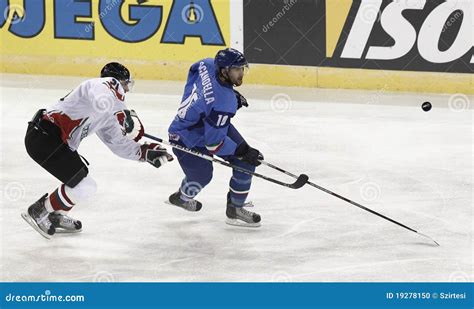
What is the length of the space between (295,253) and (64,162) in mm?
1335

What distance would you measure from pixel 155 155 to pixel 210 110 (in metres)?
0.39

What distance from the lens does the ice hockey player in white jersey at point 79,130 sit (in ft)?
19.6

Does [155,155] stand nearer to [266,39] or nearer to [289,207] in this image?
[289,207]

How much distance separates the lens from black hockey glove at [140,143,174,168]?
6.16 m

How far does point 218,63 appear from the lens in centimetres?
625

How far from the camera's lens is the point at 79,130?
6.08 m

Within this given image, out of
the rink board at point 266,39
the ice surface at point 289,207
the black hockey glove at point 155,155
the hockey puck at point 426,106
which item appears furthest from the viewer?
the rink board at point 266,39

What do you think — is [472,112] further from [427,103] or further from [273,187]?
[273,187]

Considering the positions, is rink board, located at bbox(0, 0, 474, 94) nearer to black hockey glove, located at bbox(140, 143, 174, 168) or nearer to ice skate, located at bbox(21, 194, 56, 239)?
black hockey glove, located at bbox(140, 143, 174, 168)

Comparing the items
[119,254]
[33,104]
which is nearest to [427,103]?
[33,104]

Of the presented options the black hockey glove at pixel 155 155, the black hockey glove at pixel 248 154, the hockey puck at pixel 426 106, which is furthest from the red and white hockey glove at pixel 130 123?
the hockey puck at pixel 426 106

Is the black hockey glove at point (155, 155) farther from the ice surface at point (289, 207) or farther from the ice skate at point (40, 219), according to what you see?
the ice skate at point (40, 219)

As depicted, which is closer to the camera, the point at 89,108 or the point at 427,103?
the point at 89,108

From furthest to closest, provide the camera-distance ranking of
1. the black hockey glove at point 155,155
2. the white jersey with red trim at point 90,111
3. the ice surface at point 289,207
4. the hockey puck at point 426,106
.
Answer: the hockey puck at point 426,106 → the black hockey glove at point 155,155 → the white jersey with red trim at point 90,111 → the ice surface at point 289,207
